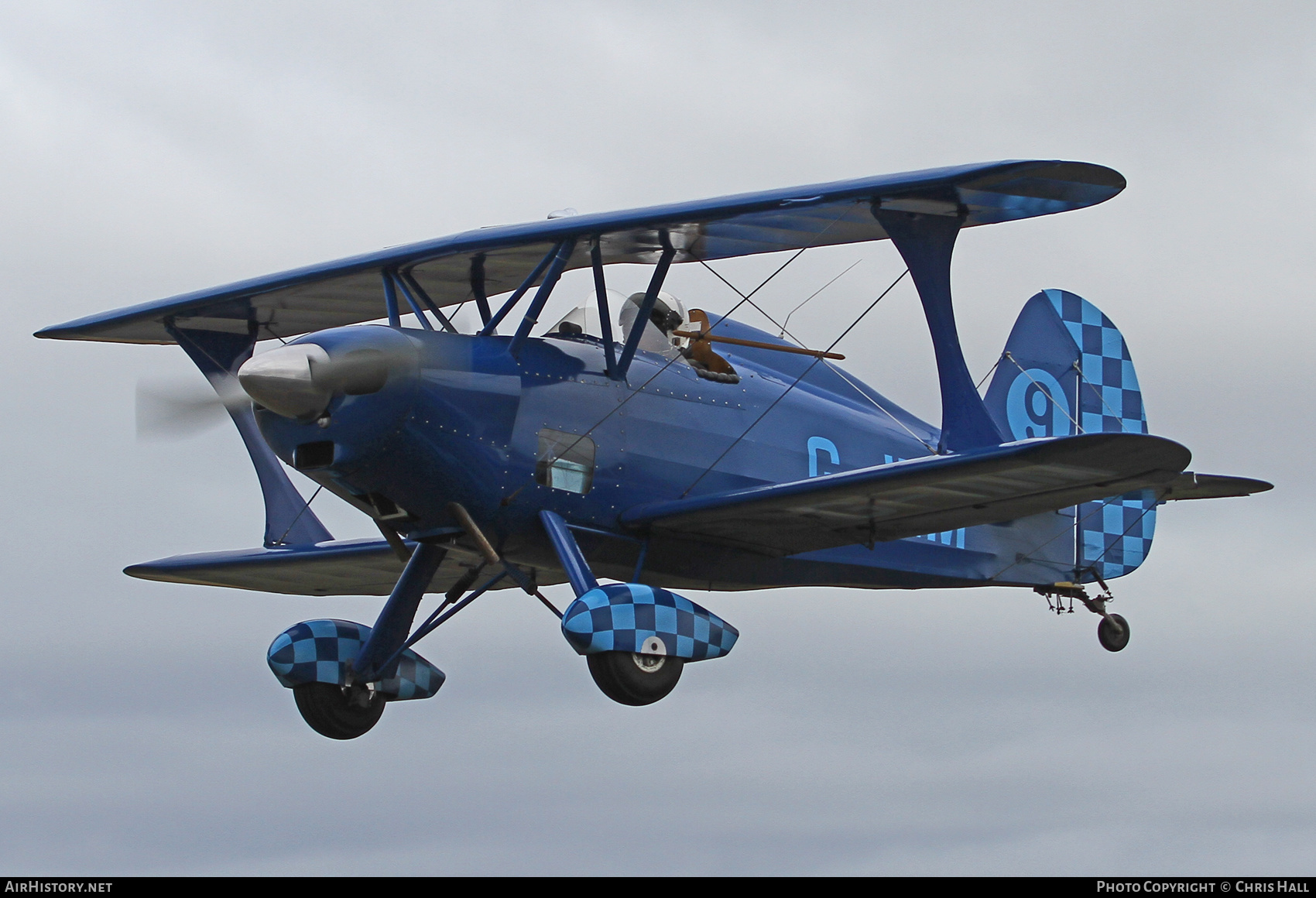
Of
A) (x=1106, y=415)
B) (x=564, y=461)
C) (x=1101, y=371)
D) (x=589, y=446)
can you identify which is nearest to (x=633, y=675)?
(x=564, y=461)

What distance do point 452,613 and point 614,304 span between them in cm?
278

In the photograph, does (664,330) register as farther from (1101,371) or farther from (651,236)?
(1101,371)

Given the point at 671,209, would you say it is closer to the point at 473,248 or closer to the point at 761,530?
the point at 473,248

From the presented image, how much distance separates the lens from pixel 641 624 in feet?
44.5

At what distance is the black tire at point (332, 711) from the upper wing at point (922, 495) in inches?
115

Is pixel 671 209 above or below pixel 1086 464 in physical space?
above

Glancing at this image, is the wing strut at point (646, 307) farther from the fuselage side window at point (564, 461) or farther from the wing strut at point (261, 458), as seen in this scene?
the wing strut at point (261, 458)

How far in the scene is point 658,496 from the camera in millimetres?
14953

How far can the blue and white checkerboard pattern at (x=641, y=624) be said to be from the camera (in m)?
13.5

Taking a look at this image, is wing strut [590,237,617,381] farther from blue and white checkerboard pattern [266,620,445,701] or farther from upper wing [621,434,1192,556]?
blue and white checkerboard pattern [266,620,445,701]

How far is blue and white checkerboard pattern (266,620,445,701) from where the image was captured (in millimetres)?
15602

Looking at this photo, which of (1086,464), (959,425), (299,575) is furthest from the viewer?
(299,575)

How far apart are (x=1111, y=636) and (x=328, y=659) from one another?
7597 millimetres

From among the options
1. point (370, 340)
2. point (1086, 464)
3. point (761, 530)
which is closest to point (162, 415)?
point (370, 340)
